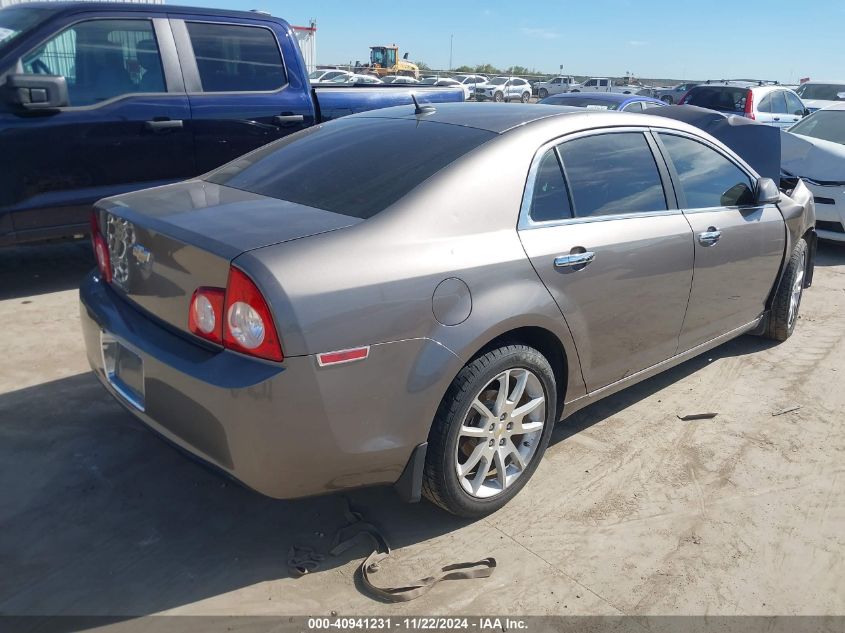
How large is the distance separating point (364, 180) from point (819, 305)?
4835mm

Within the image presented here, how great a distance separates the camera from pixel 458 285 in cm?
255

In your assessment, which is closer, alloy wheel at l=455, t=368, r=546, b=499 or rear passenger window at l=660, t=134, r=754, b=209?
alloy wheel at l=455, t=368, r=546, b=499

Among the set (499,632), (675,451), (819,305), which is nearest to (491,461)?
(499,632)

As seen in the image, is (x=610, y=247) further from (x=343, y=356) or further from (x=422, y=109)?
(x=343, y=356)

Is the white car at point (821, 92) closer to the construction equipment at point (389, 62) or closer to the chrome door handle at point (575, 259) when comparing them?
the chrome door handle at point (575, 259)

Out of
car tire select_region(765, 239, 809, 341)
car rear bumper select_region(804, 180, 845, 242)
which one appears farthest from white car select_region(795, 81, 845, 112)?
car tire select_region(765, 239, 809, 341)

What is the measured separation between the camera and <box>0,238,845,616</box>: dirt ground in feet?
8.16

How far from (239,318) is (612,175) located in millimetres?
1951

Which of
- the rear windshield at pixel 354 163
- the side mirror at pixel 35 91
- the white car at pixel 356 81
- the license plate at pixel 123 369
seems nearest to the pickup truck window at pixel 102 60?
the side mirror at pixel 35 91

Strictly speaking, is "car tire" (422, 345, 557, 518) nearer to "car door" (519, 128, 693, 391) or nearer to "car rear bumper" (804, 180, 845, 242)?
"car door" (519, 128, 693, 391)

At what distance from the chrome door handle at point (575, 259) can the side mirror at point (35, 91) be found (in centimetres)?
374

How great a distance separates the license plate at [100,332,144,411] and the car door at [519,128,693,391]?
1.53m

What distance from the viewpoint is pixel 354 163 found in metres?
3.04

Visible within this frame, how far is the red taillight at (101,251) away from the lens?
296cm
